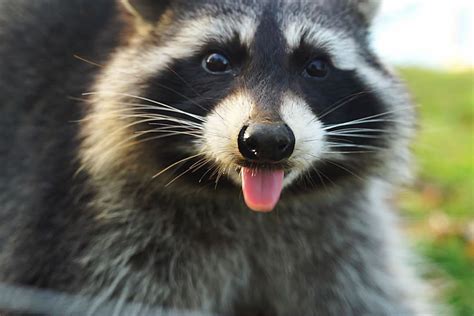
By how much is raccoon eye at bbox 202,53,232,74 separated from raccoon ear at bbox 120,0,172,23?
30 centimetres

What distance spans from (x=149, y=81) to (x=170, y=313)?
791 mm

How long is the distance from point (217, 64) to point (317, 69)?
0.32 metres

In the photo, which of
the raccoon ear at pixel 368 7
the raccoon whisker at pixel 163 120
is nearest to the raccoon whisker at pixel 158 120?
the raccoon whisker at pixel 163 120

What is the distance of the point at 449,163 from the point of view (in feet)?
18.6

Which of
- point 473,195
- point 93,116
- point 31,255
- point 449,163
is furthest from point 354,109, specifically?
point 449,163

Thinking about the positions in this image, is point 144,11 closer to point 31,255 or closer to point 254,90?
point 254,90

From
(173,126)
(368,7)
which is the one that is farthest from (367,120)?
(173,126)

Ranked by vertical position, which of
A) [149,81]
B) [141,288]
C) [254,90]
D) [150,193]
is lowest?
[141,288]

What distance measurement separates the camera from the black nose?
2320 mm

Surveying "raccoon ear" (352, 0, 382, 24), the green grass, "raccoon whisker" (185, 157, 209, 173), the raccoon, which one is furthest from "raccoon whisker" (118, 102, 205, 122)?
the green grass

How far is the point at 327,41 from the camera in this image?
270 centimetres

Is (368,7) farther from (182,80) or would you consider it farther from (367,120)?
(182,80)

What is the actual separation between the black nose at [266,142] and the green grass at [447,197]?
34.1 inches

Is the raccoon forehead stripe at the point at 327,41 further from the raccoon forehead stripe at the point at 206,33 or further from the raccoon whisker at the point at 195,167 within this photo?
the raccoon whisker at the point at 195,167
